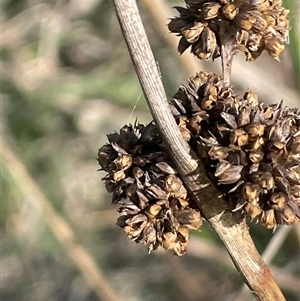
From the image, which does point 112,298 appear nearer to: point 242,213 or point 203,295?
point 203,295

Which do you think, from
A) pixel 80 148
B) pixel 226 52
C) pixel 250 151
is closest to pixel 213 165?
pixel 250 151

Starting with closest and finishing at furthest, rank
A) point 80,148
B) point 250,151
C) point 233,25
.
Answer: point 250,151
point 233,25
point 80,148

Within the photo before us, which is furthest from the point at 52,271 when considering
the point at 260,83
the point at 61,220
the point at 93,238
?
the point at 260,83

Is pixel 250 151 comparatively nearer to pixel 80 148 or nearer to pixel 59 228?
pixel 59 228

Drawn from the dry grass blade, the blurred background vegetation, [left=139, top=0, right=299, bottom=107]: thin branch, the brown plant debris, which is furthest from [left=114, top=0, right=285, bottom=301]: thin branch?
the blurred background vegetation

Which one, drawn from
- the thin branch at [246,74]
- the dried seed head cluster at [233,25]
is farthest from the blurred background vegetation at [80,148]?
the dried seed head cluster at [233,25]

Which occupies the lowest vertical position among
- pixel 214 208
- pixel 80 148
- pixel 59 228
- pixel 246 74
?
pixel 80 148
